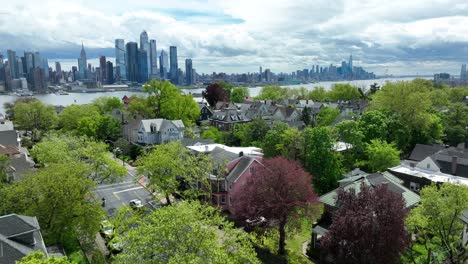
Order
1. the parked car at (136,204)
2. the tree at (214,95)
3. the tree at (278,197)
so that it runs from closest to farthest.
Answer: the tree at (278,197) < the parked car at (136,204) < the tree at (214,95)

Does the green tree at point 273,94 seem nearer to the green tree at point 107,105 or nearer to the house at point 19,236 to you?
the green tree at point 107,105

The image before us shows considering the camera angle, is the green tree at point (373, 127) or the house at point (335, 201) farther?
the green tree at point (373, 127)

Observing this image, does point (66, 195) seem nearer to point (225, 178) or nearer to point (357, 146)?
point (225, 178)

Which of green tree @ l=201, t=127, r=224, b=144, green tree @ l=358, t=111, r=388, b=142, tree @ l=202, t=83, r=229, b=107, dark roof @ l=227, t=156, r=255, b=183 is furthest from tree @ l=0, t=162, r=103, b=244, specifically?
tree @ l=202, t=83, r=229, b=107

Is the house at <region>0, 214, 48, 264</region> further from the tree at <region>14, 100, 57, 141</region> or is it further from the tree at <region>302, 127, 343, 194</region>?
the tree at <region>14, 100, 57, 141</region>

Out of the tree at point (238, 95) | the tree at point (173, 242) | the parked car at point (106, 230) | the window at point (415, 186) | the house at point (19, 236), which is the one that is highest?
the tree at point (238, 95)

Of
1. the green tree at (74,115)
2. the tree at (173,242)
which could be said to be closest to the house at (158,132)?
the green tree at (74,115)

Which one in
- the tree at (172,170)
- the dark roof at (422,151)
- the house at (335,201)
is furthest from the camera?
the dark roof at (422,151)
